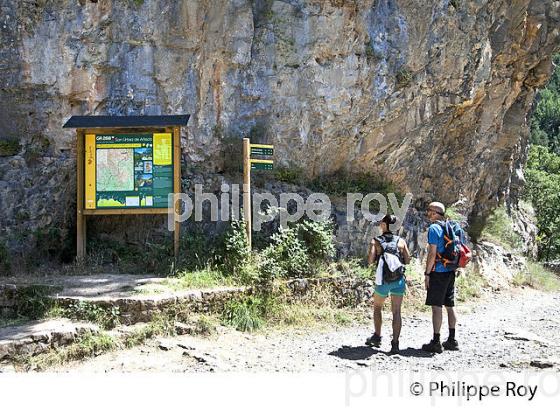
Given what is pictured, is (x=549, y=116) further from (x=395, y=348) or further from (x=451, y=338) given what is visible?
(x=395, y=348)

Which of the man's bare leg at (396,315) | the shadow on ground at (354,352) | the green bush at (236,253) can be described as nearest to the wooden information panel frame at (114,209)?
the green bush at (236,253)

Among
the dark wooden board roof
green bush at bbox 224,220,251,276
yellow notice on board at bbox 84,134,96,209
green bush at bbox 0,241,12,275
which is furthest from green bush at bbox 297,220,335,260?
green bush at bbox 0,241,12,275

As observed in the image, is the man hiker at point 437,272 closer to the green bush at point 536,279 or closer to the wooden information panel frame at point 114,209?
the wooden information panel frame at point 114,209

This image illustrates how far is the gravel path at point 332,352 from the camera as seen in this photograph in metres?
6.39

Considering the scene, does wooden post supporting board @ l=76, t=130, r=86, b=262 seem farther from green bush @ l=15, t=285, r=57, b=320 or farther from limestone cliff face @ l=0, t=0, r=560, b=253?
green bush @ l=15, t=285, r=57, b=320

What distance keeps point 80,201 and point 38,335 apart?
11.6 feet

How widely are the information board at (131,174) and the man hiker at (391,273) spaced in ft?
13.7

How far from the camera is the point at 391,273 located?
6.83m

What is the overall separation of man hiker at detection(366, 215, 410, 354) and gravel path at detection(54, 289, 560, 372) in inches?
15.5

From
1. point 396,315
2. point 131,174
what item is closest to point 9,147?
point 131,174

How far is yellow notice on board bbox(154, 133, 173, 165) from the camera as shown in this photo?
32.1 feet

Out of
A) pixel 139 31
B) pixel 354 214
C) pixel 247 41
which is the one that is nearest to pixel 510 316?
pixel 354 214

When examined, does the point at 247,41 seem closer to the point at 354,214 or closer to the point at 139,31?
the point at 139,31

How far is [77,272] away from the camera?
9.41 m
